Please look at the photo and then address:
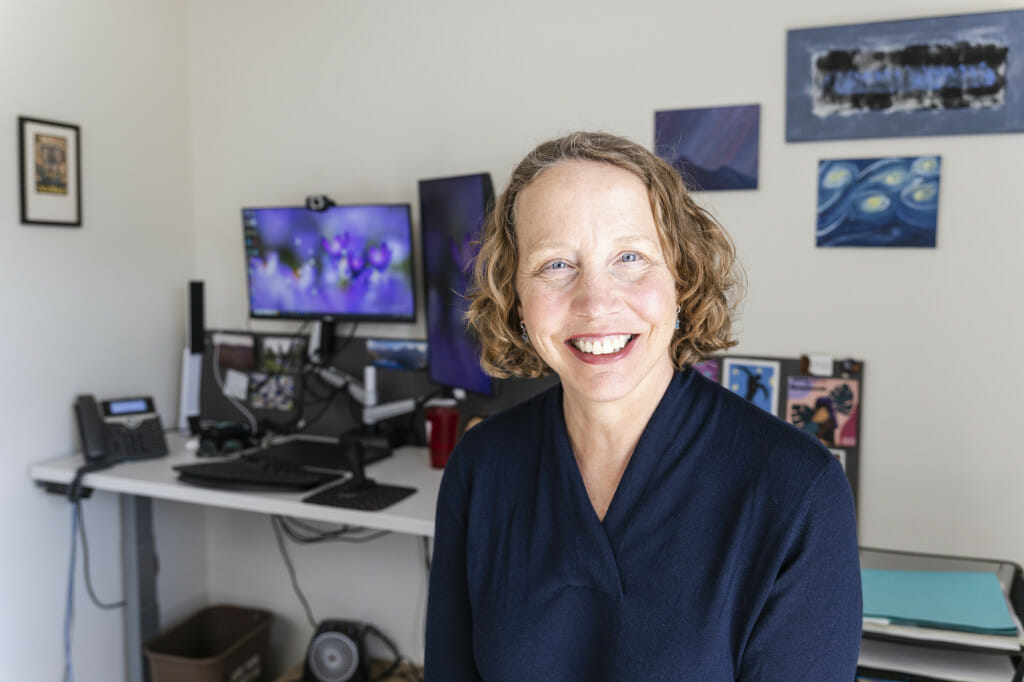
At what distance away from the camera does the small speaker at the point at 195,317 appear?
3.00 m

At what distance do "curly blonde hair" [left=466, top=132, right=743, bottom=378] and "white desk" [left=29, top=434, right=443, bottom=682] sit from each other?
841 millimetres

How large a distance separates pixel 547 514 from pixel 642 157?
53 cm

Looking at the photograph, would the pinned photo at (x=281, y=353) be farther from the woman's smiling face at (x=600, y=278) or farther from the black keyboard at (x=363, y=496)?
the woman's smiling face at (x=600, y=278)

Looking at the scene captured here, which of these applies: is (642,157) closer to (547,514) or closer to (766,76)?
(547,514)

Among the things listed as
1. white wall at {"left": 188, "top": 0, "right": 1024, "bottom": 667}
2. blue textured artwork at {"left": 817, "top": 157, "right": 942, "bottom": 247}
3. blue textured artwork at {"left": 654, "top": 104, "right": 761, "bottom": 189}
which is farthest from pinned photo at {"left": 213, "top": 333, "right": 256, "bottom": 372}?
blue textured artwork at {"left": 817, "top": 157, "right": 942, "bottom": 247}

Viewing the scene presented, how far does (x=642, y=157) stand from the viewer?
119 centimetres

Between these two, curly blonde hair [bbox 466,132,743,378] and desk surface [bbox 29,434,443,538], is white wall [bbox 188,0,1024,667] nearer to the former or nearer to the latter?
desk surface [bbox 29,434,443,538]

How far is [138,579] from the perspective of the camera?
2.75m

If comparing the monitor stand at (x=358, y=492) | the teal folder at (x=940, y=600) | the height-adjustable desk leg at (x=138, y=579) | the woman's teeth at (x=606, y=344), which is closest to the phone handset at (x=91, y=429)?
the height-adjustable desk leg at (x=138, y=579)

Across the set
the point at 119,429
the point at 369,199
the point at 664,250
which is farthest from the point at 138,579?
the point at 664,250

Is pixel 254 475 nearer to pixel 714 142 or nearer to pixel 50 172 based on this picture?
pixel 50 172

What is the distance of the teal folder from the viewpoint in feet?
5.56

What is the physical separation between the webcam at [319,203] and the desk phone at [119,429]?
0.83m

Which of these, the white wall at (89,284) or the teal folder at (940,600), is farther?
the white wall at (89,284)
